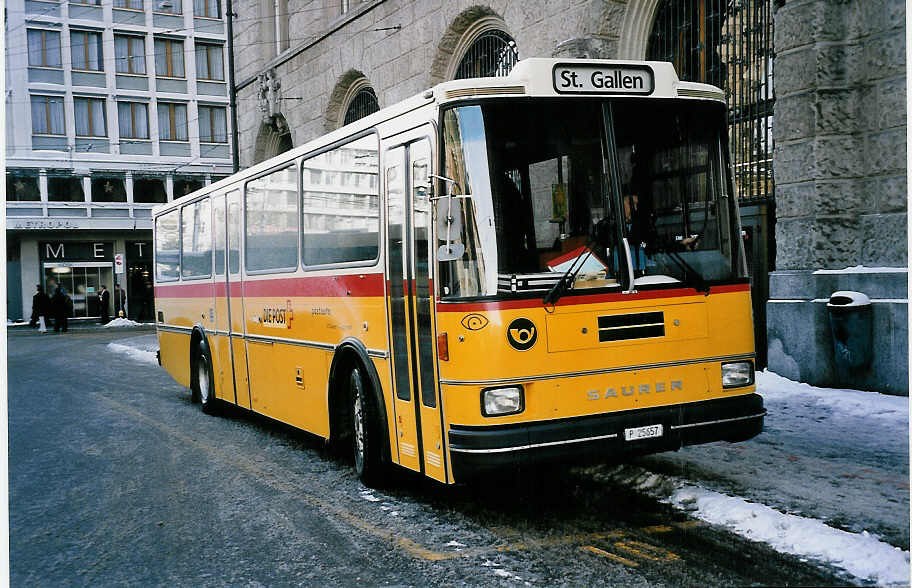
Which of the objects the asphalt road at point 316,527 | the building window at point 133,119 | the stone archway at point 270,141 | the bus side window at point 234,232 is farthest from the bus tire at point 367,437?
the building window at point 133,119

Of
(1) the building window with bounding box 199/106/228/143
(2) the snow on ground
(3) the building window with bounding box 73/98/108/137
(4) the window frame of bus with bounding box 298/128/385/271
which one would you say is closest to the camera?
(4) the window frame of bus with bounding box 298/128/385/271

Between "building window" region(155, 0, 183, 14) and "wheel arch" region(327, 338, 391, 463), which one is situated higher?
"building window" region(155, 0, 183, 14)

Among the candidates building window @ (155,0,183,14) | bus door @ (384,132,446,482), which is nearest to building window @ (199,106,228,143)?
building window @ (155,0,183,14)

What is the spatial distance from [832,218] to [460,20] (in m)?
9.24

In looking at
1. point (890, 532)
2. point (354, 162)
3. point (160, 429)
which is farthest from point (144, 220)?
point (890, 532)

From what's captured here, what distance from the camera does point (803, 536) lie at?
578 cm

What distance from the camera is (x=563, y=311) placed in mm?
6273

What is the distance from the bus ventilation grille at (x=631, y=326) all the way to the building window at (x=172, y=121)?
51.2 meters

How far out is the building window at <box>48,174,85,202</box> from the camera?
50562mm

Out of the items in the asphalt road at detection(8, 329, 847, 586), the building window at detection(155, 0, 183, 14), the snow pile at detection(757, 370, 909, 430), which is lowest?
the asphalt road at detection(8, 329, 847, 586)

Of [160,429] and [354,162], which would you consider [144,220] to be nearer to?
[160,429]

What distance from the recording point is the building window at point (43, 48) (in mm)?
50531

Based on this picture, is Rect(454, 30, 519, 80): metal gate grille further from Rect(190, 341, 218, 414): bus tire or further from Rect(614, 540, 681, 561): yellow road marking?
Rect(614, 540, 681, 561): yellow road marking

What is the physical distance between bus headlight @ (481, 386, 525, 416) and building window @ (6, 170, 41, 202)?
161ft
